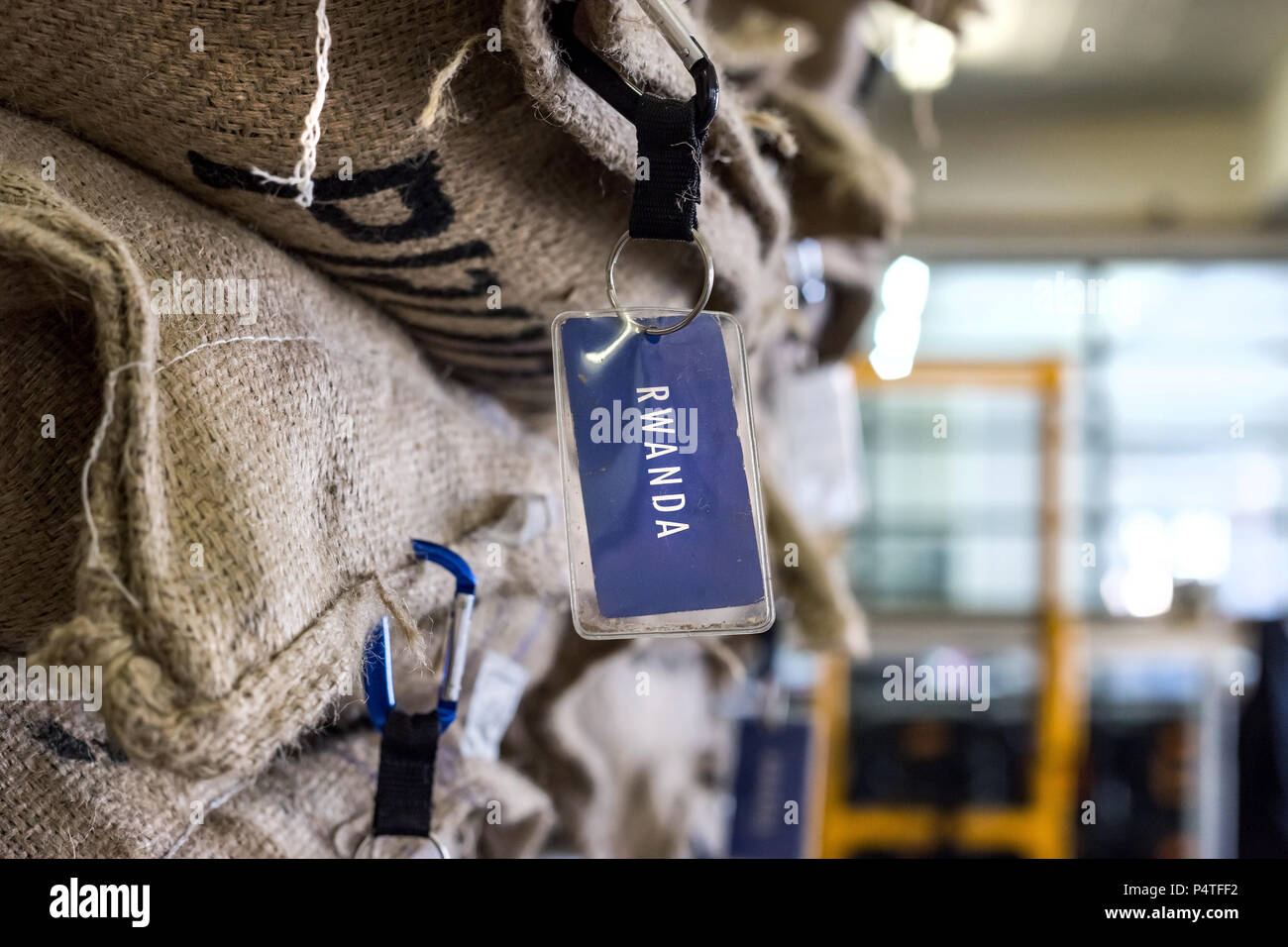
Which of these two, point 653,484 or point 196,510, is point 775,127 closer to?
point 653,484

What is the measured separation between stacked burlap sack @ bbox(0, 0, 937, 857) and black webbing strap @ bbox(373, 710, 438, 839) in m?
0.04

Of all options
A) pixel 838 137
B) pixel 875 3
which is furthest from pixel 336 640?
pixel 875 3

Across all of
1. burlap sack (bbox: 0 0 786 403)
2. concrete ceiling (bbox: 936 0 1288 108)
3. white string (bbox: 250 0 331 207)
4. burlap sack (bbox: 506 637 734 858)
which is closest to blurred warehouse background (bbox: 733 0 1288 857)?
concrete ceiling (bbox: 936 0 1288 108)

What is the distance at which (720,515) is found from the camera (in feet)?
1.24

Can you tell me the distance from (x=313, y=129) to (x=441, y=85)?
0.05 meters

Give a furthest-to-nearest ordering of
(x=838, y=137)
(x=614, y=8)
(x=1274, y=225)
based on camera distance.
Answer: (x=1274, y=225) → (x=838, y=137) → (x=614, y=8)

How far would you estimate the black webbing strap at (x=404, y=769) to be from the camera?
420 millimetres

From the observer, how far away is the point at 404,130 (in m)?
0.36

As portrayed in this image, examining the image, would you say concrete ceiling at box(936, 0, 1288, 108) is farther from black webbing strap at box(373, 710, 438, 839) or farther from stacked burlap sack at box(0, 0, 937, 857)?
black webbing strap at box(373, 710, 438, 839)

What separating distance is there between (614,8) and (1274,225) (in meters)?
4.16

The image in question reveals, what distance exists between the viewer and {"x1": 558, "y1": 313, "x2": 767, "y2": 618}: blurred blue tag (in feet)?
1.22

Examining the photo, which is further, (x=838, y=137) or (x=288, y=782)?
(x=838, y=137)

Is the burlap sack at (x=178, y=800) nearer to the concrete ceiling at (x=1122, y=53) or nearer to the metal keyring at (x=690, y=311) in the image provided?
the metal keyring at (x=690, y=311)
